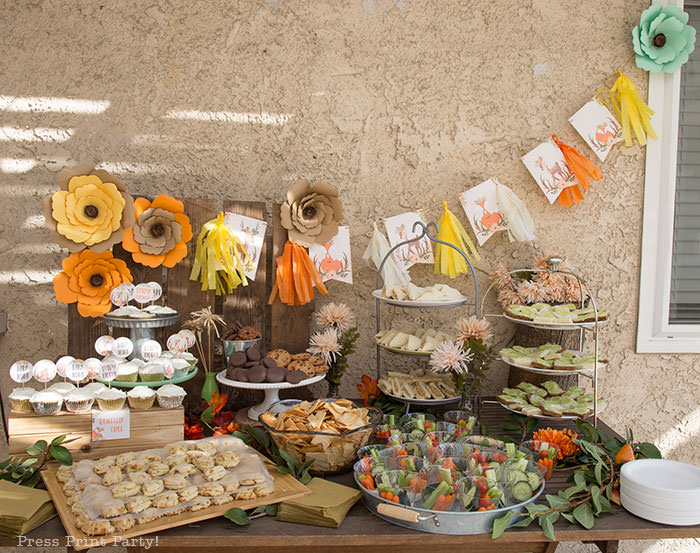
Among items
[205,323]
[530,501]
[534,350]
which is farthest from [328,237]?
A: [530,501]

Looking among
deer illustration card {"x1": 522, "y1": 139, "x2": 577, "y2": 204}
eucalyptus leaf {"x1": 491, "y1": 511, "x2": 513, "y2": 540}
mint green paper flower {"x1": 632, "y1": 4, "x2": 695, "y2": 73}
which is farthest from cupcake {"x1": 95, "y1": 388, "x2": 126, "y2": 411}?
Answer: mint green paper flower {"x1": 632, "y1": 4, "x2": 695, "y2": 73}

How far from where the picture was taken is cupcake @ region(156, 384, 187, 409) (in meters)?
1.68

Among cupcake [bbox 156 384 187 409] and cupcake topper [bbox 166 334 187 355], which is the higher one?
cupcake topper [bbox 166 334 187 355]

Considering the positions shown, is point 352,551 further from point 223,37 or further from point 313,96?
point 223,37

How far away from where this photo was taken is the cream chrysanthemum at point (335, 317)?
2.18 m

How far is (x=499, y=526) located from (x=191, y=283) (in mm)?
1413

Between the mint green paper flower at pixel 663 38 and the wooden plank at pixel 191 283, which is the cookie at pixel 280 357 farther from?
the mint green paper flower at pixel 663 38

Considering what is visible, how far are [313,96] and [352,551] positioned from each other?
1.75 metres

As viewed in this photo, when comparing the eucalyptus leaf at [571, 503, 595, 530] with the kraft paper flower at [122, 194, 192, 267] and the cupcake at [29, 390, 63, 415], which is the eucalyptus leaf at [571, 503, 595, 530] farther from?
the kraft paper flower at [122, 194, 192, 267]

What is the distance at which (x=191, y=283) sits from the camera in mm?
2189

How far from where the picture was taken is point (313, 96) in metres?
2.39

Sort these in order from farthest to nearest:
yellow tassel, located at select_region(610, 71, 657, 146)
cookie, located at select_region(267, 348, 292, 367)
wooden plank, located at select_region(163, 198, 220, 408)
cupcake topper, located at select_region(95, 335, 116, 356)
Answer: yellow tassel, located at select_region(610, 71, 657, 146)
wooden plank, located at select_region(163, 198, 220, 408)
cookie, located at select_region(267, 348, 292, 367)
cupcake topper, located at select_region(95, 335, 116, 356)

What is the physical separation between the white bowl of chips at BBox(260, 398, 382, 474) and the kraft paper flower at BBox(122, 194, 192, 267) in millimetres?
789

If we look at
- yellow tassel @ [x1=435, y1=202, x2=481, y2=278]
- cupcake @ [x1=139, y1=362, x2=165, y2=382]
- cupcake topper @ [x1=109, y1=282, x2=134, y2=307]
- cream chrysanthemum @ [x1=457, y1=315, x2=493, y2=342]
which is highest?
yellow tassel @ [x1=435, y1=202, x2=481, y2=278]
